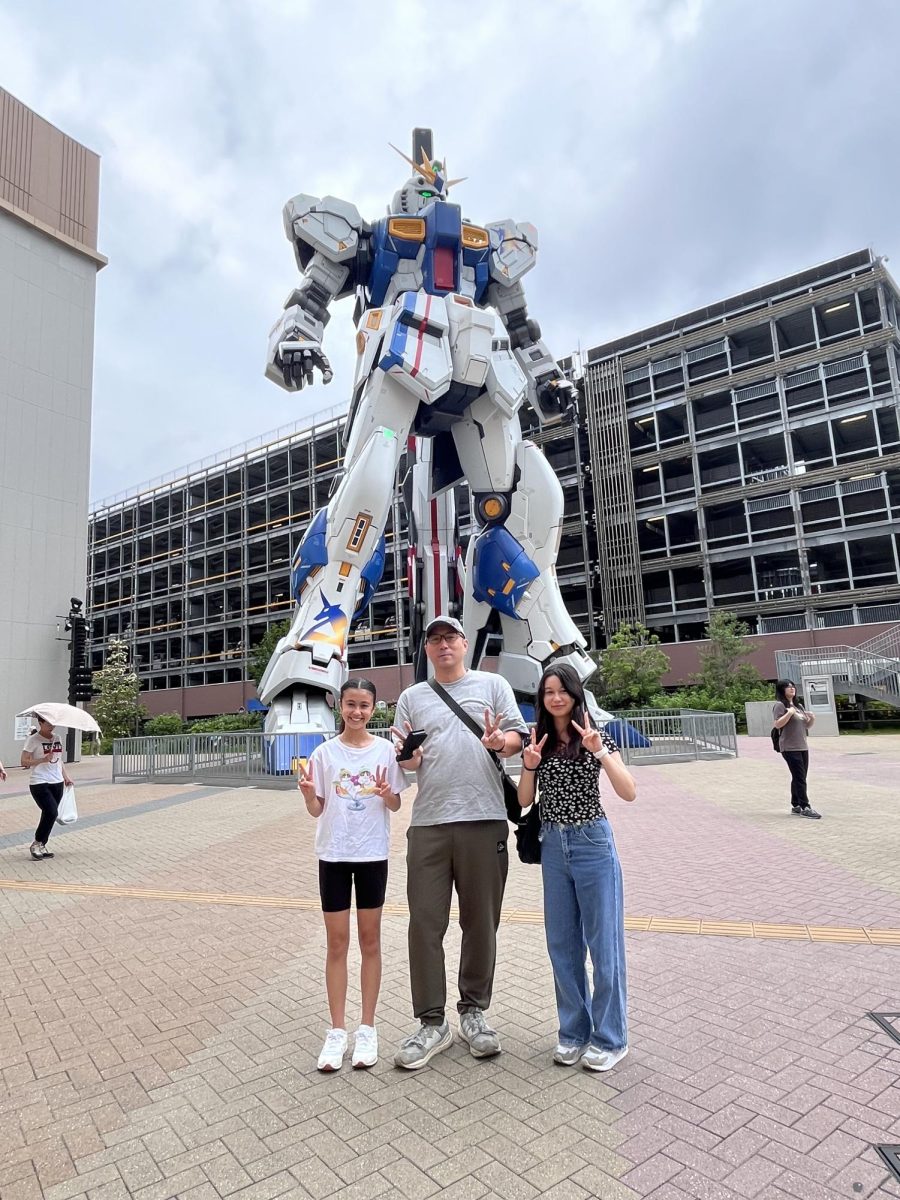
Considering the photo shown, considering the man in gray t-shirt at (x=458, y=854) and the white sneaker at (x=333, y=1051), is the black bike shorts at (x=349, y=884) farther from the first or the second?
the white sneaker at (x=333, y=1051)

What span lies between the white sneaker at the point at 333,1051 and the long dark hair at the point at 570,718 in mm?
1460

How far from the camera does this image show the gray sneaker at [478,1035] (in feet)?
10.2

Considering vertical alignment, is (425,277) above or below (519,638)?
above

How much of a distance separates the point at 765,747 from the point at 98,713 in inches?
1240

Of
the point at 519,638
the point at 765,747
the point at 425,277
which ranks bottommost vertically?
the point at 765,747

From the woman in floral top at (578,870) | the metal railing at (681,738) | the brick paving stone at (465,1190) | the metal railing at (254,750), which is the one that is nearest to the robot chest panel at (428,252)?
the metal railing at (254,750)

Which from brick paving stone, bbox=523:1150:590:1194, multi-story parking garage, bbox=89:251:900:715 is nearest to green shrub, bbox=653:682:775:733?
multi-story parking garage, bbox=89:251:900:715

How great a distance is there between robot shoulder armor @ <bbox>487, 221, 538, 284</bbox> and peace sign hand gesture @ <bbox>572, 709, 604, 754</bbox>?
12791mm

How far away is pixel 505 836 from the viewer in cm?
338

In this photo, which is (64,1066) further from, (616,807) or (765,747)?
(765,747)

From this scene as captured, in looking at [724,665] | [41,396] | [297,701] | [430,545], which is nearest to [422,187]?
[430,545]

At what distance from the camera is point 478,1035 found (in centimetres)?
317

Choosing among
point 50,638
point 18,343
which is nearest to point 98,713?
point 50,638

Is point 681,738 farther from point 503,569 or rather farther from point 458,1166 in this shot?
point 458,1166
